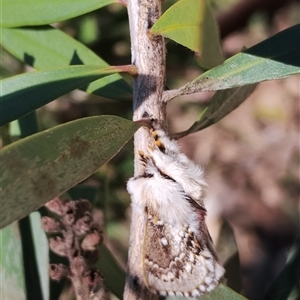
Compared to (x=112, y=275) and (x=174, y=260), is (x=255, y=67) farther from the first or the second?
(x=112, y=275)

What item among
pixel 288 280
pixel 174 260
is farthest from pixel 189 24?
pixel 288 280

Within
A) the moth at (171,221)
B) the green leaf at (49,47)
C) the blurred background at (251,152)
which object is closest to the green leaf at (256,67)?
the moth at (171,221)

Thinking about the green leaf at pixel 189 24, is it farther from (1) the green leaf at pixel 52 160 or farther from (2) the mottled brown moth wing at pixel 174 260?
(2) the mottled brown moth wing at pixel 174 260

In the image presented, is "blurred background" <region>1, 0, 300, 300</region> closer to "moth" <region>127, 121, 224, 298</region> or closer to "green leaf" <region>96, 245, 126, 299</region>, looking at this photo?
"green leaf" <region>96, 245, 126, 299</region>

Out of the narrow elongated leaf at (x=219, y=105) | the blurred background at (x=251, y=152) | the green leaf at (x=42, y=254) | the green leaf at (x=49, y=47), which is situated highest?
the green leaf at (x=49, y=47)

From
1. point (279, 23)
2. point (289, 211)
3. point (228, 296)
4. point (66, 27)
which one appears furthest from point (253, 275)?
point (228, 296)

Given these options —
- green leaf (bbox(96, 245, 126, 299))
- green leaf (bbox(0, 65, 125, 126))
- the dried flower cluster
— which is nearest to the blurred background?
green leaf (bbox(96, 245, 126, 299))

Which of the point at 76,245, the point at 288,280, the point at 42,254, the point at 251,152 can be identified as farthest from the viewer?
the point at 251,152
